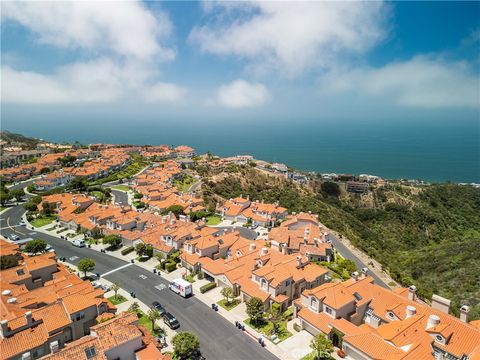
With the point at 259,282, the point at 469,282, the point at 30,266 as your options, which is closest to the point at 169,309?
the point at 259,282

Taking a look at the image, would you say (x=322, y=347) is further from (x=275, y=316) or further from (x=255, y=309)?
(x=255, y=309)

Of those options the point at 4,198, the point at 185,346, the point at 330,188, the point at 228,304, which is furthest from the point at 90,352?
the point at 330,188

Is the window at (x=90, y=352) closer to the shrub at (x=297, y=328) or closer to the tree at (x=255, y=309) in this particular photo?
the tree at (x=255, y=309)

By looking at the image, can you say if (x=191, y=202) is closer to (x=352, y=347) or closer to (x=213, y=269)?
(x=213, y=269)

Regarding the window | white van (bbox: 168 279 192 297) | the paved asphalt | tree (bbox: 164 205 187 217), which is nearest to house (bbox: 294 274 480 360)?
the paved asphalt

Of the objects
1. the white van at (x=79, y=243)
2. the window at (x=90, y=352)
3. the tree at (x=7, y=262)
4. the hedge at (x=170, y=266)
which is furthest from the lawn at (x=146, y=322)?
the white van at (x=79, y=243)

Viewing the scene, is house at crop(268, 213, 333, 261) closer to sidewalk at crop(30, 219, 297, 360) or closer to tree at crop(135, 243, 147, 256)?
sidewalk at crop(30, 219, 297, 360)

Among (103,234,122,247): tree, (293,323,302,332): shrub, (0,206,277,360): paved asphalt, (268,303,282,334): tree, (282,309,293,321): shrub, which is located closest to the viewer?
(0,206,277,360): paved asphalt
